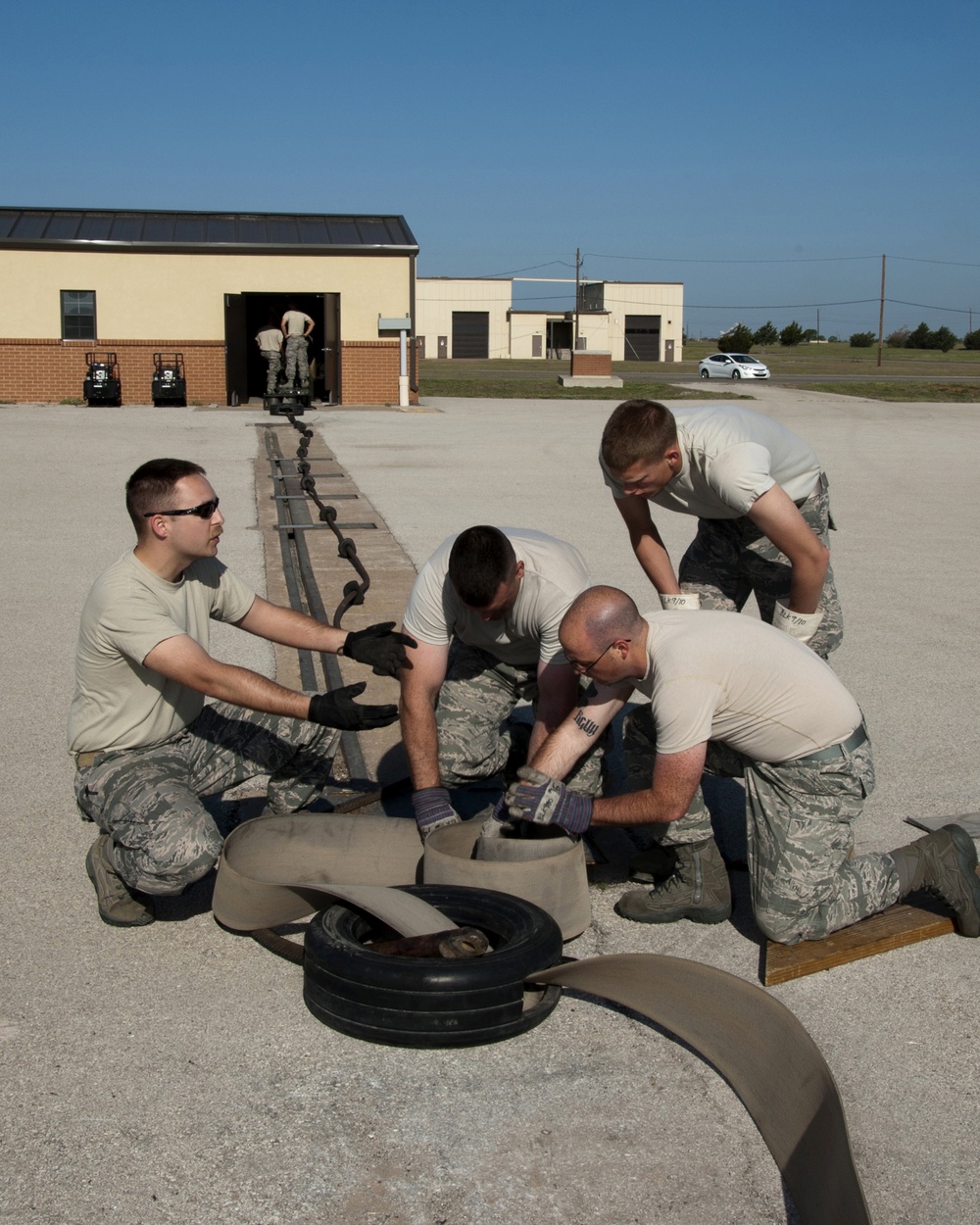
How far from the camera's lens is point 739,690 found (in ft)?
11.3

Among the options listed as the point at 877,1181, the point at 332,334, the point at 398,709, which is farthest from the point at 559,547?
the point at 332,334

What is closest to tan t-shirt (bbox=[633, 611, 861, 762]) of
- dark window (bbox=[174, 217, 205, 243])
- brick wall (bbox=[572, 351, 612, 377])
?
dark window (bbox=[174, 217, 205, 243])

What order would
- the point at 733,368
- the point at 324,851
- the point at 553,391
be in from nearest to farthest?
the point at 324,851
the point at 553,391
the point at 733,368

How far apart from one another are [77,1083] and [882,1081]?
188 cm

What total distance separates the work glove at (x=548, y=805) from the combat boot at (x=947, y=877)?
0.97 metres

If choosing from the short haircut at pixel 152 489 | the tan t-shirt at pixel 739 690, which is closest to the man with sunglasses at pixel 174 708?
the short haircut at pixel 152 489

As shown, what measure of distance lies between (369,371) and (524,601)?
2430 centimetres

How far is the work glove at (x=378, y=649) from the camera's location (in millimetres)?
Result: 3975

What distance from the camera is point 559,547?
14.2 ft

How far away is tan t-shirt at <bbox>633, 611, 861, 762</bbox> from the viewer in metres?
3.38

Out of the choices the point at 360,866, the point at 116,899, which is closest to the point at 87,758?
the point at 116,899

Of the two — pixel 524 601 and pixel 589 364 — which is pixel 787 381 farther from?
pixel 524 601

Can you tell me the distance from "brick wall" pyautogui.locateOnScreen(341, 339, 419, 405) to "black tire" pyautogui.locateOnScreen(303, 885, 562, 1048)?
25.1 meters

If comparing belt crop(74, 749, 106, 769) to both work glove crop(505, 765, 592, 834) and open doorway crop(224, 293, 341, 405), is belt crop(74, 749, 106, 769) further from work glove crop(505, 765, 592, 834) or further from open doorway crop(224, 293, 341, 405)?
open doorway crop(224, 293, 341, 405)
